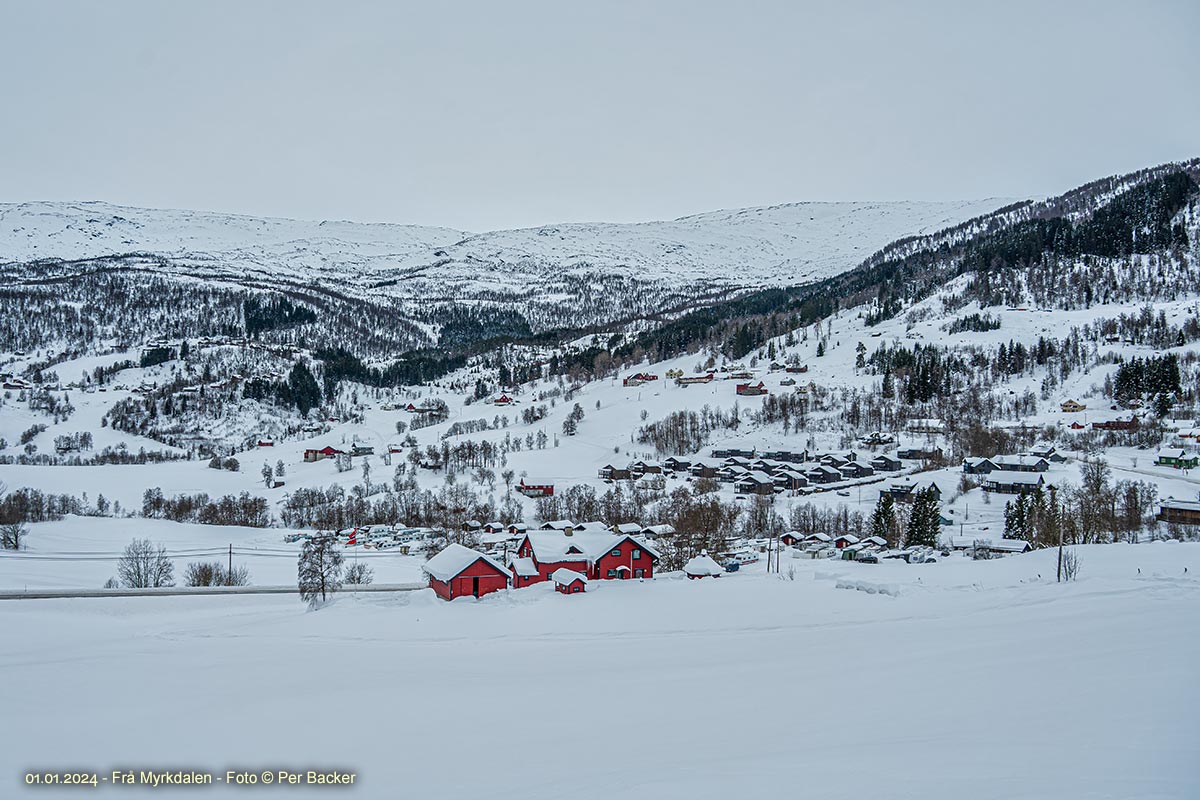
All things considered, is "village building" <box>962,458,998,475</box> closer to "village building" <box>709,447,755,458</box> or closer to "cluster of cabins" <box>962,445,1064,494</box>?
"cluster of cabins" <box>962,445,1064,494</box>

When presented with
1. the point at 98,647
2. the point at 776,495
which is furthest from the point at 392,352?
the point at 98,647

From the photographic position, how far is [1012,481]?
4797 centimetres

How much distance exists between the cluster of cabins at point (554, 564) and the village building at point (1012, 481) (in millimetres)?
29905

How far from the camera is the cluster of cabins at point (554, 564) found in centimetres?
2497

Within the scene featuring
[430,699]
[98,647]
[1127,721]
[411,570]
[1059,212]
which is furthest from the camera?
[1059,212]

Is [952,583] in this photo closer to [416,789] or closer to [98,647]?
[416,789]

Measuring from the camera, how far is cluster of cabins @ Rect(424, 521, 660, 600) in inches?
983

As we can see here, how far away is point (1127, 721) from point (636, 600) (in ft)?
51.5

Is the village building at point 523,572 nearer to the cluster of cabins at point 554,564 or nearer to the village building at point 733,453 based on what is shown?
the cluster of cabins at point 554,564

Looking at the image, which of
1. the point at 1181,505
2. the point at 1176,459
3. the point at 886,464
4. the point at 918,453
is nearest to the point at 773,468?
the point at 886,464

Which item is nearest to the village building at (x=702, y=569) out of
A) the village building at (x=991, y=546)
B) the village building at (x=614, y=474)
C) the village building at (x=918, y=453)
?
the village building at (x=991, y=546)

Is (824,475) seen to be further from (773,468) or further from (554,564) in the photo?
(554,564)

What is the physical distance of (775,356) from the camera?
114812 millimetres

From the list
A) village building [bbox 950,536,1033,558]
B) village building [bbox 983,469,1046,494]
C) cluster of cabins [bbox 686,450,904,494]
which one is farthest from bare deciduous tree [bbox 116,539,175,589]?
village building [bbox 983,469,1046,494]
